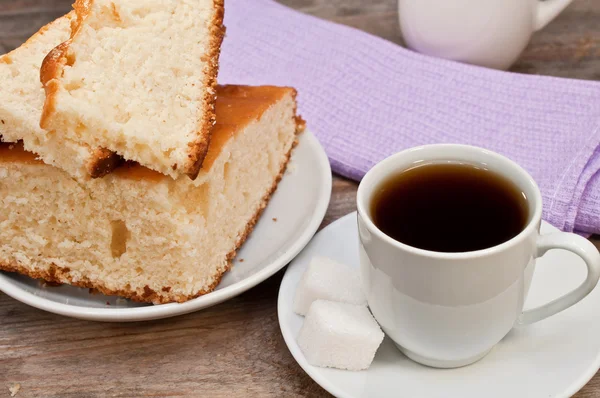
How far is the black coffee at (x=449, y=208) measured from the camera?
119 cm

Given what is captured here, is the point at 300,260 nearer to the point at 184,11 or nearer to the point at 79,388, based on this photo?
the point at 79,388

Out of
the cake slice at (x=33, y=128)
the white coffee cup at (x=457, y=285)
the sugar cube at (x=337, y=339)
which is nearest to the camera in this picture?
the white coffee cup at (x=457, y=285)

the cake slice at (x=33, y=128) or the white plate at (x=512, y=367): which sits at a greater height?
the cake slice at (x=33, y=128)

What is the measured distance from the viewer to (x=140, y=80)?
56.6 inches

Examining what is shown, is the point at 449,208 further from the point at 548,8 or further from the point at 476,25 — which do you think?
the point at 548,8

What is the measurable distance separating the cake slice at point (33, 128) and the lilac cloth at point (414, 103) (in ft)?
2.65

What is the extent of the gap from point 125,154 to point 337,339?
0.55 meters

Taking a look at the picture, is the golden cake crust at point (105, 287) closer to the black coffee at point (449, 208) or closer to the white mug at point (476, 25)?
the black coffee at point (449, 208)

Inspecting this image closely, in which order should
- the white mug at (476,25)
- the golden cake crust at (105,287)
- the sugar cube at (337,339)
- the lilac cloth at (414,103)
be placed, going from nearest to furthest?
the sugar cube at (337,339) < the golden cake crust at (105,287) < the lilac cloth at (414,103) < the white mug at (476,25)

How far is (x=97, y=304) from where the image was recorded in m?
1.51

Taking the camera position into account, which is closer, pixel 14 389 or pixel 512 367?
pixel 512 367

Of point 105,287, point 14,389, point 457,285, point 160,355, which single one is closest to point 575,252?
point 457,285

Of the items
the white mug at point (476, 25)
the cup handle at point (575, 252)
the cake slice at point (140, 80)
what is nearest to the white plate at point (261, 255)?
the cake slice at point (140, 80)

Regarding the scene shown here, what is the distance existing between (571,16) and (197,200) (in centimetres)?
192
